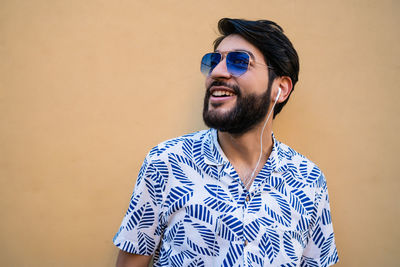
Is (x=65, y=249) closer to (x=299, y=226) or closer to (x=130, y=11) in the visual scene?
(x=299, y=226)

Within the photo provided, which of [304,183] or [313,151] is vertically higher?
[313,151]

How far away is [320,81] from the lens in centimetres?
195

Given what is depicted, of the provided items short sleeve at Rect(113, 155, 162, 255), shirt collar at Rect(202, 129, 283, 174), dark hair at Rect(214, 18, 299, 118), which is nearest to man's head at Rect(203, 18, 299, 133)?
dark hair at Rect(214, 18, 299, 118)

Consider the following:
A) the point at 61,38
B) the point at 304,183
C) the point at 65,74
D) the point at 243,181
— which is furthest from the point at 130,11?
the point at 304,183

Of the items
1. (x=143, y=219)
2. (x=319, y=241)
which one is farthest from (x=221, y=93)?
(x=319, y=241)

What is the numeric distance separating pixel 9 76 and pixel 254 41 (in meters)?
1.70

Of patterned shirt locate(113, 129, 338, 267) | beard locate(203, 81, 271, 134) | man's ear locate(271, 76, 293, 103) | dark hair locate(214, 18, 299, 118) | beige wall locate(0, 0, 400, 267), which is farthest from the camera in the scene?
beige wall locate(0, 0, 400, 267)

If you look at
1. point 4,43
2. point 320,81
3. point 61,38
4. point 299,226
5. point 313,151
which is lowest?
point 299,226

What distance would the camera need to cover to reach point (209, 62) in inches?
62.5

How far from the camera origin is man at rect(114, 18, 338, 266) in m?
1.31

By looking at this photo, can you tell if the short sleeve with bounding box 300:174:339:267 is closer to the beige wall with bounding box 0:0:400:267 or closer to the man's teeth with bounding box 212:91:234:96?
the beige wall with bounding box 0:0:400:267

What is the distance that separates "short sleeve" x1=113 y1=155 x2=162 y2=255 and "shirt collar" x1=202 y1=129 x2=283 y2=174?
32 centimetres

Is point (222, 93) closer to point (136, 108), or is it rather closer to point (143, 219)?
point (136, 108)

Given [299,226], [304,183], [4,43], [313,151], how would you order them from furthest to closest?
[313,151], [4,43], [304,183], [299,226]
